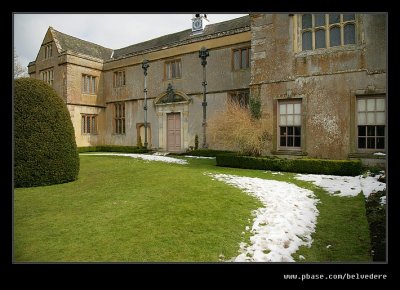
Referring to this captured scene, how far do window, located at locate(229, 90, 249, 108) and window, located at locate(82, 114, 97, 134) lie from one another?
10943 mm

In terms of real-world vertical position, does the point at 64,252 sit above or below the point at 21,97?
below

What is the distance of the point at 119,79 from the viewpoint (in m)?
18.9

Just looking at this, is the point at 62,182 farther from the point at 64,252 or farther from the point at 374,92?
the point at 374,92

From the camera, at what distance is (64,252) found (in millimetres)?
3072

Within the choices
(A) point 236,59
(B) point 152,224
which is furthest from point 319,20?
(B) point 152,224

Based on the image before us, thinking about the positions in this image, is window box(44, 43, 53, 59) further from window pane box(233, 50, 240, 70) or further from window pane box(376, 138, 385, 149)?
window pane box(376, 138, 385, 149)

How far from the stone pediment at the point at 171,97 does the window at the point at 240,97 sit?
2887mm

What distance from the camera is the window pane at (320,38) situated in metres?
8.93

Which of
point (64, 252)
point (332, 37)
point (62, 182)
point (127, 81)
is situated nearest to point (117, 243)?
point (64, 252)

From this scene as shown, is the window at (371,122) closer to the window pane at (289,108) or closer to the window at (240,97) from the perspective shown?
the window pane at (289,108)

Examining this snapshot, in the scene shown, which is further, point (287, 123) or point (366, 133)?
point (287, 123)

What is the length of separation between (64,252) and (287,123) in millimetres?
8564
